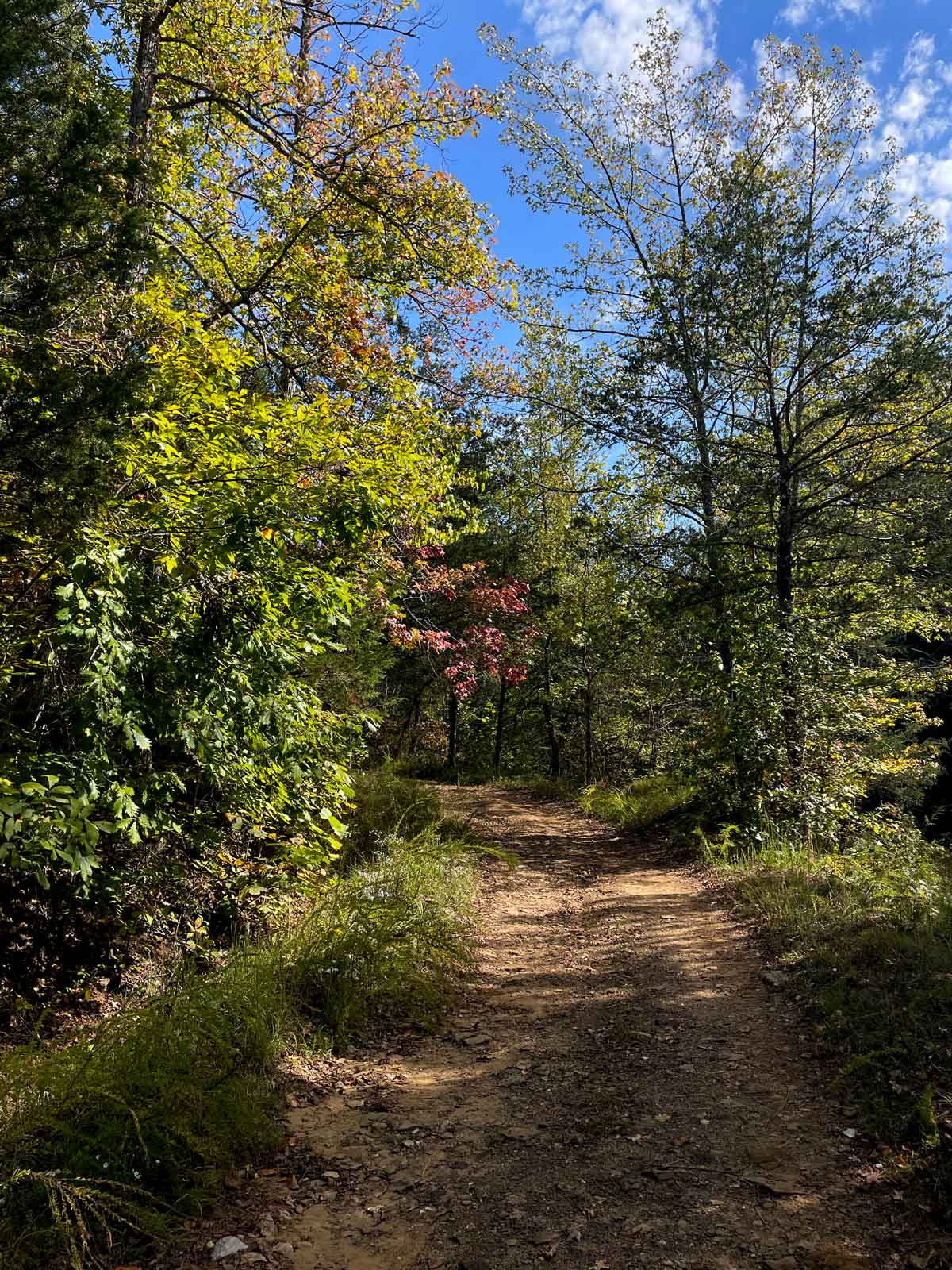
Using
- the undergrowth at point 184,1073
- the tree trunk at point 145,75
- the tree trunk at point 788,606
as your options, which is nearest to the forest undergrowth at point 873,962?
the tree trunk at point 788,606

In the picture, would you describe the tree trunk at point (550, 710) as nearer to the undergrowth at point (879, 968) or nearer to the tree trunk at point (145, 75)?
the undergrowth at point (879, 968)

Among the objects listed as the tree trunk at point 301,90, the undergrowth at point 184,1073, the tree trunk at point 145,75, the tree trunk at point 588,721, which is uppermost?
the tree trunk at point 301,90

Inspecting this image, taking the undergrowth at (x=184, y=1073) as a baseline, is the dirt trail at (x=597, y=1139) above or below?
below

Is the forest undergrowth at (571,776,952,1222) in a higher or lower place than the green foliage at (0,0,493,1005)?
lower

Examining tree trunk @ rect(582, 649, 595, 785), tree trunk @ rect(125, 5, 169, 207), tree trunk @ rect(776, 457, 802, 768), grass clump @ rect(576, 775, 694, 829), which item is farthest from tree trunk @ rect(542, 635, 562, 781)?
tree trunk @ rect(125, 5, 169, 207)

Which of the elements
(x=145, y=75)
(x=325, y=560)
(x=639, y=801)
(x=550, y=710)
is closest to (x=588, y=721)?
(x=550, y=710)

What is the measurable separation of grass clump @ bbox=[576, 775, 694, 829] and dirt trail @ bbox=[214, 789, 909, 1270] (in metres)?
6.21

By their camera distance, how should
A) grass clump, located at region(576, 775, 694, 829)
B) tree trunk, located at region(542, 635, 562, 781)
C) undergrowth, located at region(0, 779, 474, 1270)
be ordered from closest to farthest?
undergrowth, located at region(0, 779, 474, 1270), grass clump, located at region(576, 775, 694, 829), tree trunk, located at region(542, 635, 562, 781)

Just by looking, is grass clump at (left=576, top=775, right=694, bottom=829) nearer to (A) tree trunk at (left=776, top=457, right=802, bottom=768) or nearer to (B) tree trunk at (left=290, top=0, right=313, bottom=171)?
(A) tree trunk at (left=776, top=457, right=802, bottom=768)

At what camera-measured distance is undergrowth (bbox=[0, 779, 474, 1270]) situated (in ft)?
8.66

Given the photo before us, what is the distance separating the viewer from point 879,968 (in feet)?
14.4

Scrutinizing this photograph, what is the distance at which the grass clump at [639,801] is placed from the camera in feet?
38.9

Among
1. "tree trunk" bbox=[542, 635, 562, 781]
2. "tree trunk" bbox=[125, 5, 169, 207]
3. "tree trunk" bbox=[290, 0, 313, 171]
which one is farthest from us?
"tree trunk" bbox=[542, 635, 562, 781]

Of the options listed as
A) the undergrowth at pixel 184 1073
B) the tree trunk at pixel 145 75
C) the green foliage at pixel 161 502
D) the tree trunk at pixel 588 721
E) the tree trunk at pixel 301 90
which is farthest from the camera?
the tree trunk at pixel 588 721
